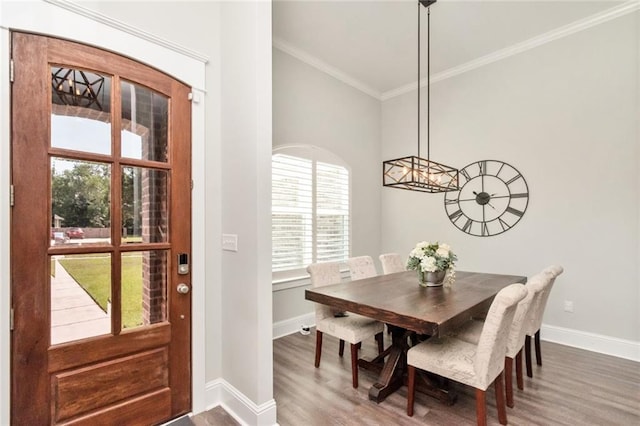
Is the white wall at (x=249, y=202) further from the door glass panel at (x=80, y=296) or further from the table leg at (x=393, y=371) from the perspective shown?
the table leg at (x=393, y=371)

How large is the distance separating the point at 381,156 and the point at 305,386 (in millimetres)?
3896

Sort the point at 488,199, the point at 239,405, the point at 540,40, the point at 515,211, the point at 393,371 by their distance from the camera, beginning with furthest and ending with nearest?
1. the point at 488,199
2. the point at 515,211
3. the point at 540,40
4. the point at 393,371
5. the point at 239,405

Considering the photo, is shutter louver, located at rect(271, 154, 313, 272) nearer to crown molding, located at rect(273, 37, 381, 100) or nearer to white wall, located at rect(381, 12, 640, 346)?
crown molding, located at rect(273, 37, 381, 100)

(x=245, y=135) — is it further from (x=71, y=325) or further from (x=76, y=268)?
(x=71, y=325)

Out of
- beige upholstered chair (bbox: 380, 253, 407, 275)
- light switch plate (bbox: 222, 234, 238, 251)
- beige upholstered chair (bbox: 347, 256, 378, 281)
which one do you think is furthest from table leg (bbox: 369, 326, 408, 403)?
light switch plate (bbox: 222, 234, 238, 251)

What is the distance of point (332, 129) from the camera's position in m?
4.57

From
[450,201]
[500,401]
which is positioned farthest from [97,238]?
[450,201]

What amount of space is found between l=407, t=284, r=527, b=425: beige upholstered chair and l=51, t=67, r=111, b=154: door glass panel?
2.50 metres

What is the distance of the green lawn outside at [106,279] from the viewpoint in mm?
1790

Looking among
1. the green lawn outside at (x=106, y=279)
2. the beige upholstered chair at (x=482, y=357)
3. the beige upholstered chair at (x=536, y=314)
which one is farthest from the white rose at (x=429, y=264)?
the green lawn outside at (x=106, y=279)

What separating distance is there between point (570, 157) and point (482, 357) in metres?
2.94

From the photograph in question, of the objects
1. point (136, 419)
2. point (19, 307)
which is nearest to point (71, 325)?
point (19, 307)

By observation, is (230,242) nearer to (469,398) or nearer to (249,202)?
(249,202)

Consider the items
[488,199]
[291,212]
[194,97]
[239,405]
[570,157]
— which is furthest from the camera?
[488,199]
